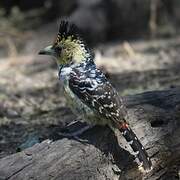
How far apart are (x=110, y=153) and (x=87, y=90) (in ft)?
1.75

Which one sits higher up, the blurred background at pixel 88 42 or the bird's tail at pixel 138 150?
the bird's tail at pixel 138 150

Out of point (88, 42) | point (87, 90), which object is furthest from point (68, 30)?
point (88, 42)

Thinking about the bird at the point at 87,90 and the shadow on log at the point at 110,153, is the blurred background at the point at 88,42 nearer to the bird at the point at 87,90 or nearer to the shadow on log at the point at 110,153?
the bird at the point at 87,90

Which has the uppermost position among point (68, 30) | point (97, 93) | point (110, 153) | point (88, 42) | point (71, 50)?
point (68, 30)

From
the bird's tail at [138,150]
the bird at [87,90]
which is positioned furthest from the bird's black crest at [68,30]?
the bird's tail at [138,150]

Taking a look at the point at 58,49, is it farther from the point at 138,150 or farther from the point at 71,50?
the point at 138,150

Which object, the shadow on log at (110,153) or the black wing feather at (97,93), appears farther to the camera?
the black wing feather at (97,93)

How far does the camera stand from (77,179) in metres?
3.97

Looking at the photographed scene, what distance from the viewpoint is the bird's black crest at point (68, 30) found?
14.8 ft

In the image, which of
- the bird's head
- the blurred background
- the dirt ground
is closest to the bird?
the bird's head

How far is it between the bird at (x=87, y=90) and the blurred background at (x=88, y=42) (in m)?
1.40

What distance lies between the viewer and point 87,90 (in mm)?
4383

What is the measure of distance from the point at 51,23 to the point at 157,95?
719 cm

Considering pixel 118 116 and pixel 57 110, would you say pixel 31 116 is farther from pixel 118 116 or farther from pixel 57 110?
pixel 118 116
